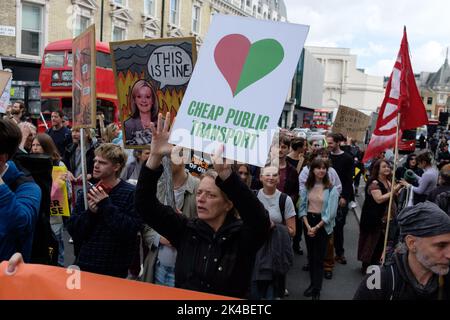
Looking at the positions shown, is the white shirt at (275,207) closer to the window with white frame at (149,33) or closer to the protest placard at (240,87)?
the protest placard at (240,87)

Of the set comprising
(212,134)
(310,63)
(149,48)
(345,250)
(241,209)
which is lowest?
(345,250)

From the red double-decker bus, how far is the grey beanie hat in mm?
13491

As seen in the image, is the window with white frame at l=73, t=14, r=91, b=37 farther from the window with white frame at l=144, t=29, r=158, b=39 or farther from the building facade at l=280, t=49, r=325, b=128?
the building facade at l=280, t=49, r=325, b=128

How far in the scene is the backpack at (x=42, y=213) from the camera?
115 inches

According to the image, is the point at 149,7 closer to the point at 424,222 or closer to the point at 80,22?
the point at 80,22

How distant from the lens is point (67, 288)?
1.91m

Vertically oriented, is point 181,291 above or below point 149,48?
below

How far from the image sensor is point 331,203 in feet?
18.0

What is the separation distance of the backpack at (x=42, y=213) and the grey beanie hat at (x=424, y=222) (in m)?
2.05

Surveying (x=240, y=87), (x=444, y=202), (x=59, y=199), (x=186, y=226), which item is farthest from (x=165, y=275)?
(x=444, y=202)

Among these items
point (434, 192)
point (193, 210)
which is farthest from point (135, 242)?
point (434, 192)

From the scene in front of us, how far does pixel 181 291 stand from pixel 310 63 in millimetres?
42116

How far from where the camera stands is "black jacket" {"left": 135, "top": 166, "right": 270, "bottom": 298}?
237 centimetres
